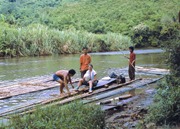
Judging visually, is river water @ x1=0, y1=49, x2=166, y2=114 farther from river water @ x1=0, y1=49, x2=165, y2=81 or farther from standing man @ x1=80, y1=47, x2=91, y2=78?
standing man @ x1=80, y1=47, x2=91, y2=78

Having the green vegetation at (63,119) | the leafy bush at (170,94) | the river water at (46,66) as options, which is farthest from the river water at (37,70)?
the green vegetation at (63,119)

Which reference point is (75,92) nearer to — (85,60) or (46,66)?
(85,60)

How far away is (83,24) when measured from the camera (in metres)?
63.2

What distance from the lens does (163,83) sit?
304 inches

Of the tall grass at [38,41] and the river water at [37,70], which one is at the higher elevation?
the tall grass at [38,41]

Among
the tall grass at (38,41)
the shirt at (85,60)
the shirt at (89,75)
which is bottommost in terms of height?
the shirt at (89,75)

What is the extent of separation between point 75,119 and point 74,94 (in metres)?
5.18

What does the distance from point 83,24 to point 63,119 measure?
2304 inches

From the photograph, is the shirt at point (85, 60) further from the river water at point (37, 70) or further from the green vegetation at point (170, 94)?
the green vegetation at point (170, 94)

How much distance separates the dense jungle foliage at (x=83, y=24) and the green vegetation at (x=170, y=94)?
152 inches

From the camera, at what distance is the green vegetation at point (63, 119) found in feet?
16.7

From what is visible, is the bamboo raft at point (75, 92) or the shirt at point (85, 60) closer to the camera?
the bamboo raft at point (75, 92)

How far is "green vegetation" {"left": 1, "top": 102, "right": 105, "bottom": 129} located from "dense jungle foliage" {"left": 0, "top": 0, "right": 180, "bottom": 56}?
20.9ft

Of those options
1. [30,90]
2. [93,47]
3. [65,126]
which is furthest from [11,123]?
[93,47]
